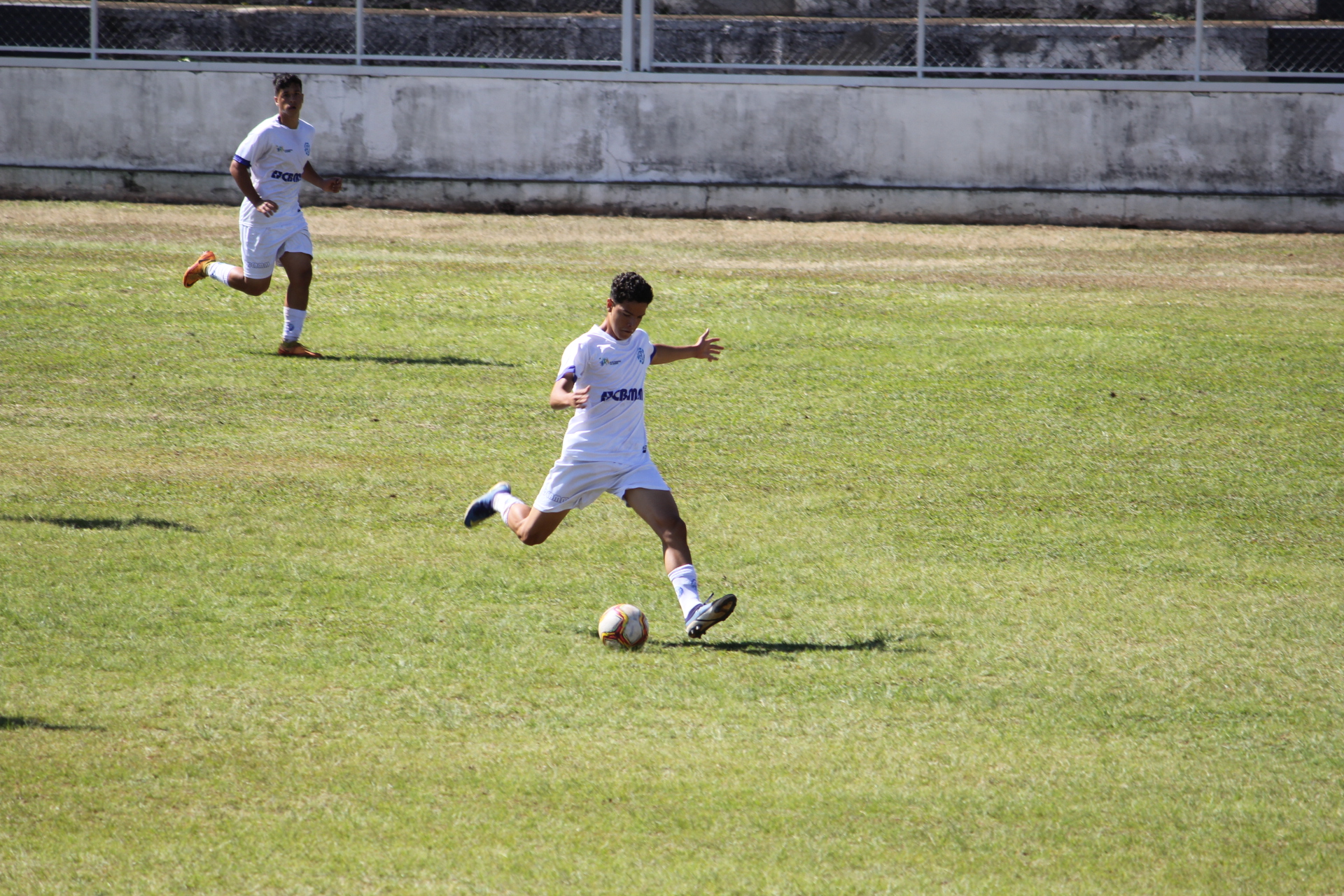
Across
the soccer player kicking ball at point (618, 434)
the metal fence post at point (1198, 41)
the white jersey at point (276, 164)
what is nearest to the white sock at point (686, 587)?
the soccer player kicking ball at point (618, 434)

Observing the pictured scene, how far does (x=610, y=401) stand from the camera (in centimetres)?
728

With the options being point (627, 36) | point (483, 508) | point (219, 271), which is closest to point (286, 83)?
point (219, 271)

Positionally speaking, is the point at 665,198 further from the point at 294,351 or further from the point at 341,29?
the point at 294,351

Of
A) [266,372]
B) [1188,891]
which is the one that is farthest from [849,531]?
[266,372]

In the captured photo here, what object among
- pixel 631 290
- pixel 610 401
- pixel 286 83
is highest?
pixel 286 83

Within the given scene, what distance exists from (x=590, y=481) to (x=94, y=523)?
332cm

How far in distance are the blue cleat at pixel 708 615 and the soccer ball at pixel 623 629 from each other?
0.73 ft

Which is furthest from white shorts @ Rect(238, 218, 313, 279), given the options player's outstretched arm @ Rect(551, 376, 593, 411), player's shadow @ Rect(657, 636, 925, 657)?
player's shadow @ Rect(657, 636, 925, 657)

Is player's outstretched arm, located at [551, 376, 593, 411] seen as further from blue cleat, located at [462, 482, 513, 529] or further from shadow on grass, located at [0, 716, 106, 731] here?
shadow on grass, located at [0, 716, 106, 731]

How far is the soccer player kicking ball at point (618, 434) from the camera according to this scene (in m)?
7.04

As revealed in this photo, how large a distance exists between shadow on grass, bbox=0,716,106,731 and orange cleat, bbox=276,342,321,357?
25.0ft

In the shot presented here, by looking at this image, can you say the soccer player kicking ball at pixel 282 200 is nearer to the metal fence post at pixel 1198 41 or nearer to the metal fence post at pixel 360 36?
the metal fence post at pixel 360 36

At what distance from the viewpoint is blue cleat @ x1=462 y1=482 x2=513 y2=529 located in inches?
318

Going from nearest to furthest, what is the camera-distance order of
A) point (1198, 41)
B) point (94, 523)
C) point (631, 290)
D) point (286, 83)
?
point (631, 290), point (94, 523), point (286, 83), point (1198, 41)
